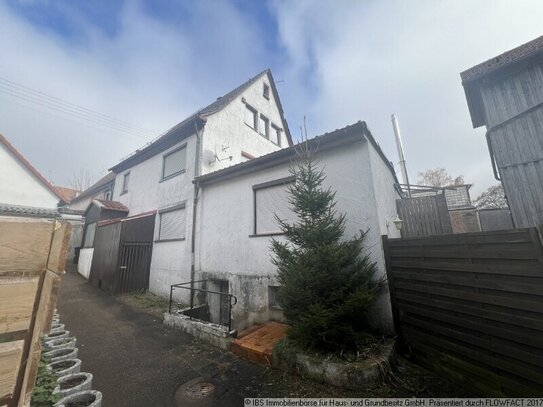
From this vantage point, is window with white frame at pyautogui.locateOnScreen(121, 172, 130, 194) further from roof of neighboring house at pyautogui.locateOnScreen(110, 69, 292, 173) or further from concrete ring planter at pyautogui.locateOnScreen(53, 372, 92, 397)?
concrete ring planter at pyautogui.locateOnScreen(53, 372, 92, 397)

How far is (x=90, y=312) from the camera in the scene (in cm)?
784

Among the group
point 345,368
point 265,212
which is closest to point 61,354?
point 345,368

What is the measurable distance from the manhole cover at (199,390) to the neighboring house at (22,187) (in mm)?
15079

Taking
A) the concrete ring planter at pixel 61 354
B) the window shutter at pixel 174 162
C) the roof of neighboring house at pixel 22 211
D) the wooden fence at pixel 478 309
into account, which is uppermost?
the window shutter at pixel 174 162

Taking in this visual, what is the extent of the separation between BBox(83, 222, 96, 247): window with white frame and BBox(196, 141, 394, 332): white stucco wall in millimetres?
8816

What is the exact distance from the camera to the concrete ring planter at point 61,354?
411 centimetres

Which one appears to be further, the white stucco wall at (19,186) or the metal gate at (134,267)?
the white stucco wall at (19,186)

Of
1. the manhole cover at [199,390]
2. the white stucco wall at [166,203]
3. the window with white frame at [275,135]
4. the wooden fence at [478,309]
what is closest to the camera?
the wooden fence at [478,309]

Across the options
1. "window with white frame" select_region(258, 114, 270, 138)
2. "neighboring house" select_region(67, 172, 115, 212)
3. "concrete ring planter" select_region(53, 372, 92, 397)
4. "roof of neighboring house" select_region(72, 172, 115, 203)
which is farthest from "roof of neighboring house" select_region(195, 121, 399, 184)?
"roof of neighboring house" select_region(72, 172, 115, 203)

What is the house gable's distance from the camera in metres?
13.8

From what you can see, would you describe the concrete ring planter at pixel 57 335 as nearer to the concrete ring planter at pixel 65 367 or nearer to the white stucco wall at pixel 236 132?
the concrete ring planter at pixel 65 367

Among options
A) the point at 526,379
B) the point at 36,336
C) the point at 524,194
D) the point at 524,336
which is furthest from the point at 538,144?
the point at 36,336

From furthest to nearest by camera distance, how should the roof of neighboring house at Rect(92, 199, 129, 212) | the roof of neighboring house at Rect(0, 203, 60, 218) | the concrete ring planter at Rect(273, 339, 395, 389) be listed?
the roof of neighboring house at Rect(92, 199, 129, 212) → the roof of neighboring house at Rect(0, 203, 60, 218) → the concrete ring planter at Rect(273, 339, 395, 389)

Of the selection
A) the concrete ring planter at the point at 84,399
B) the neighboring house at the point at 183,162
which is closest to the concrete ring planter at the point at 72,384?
the concrete ring planter at the point at 84,399
